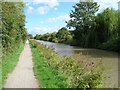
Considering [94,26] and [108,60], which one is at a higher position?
[94,26]

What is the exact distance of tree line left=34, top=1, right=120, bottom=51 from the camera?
5418 cm

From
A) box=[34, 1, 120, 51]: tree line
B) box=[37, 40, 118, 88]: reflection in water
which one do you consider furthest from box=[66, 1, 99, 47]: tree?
box=[37, 40, 118, 88]: reflection in water

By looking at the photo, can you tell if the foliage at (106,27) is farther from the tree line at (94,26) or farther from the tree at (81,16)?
the tree at (81,16)

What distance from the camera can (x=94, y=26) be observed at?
63.1 metres

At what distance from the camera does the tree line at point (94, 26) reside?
54.2 m

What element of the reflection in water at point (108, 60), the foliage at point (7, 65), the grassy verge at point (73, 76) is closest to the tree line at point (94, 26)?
the reflection in water at point (108, 60)

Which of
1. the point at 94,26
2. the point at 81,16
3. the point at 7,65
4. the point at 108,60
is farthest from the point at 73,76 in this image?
the point at 81,16

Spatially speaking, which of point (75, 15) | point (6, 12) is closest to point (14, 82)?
point (6, 12)

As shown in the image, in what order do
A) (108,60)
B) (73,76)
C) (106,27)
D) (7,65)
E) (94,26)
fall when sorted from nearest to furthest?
(73,76) → (7,65) → (108,60) → (106,27) → (94,26)

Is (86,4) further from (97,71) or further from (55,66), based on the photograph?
(97,71)

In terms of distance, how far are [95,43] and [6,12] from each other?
141 feet

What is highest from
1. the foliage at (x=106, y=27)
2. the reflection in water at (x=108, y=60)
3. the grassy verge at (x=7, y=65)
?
the foliage at (x=106, y=27)

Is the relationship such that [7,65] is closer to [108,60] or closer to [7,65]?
[7,65]

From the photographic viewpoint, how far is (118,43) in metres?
46.9
